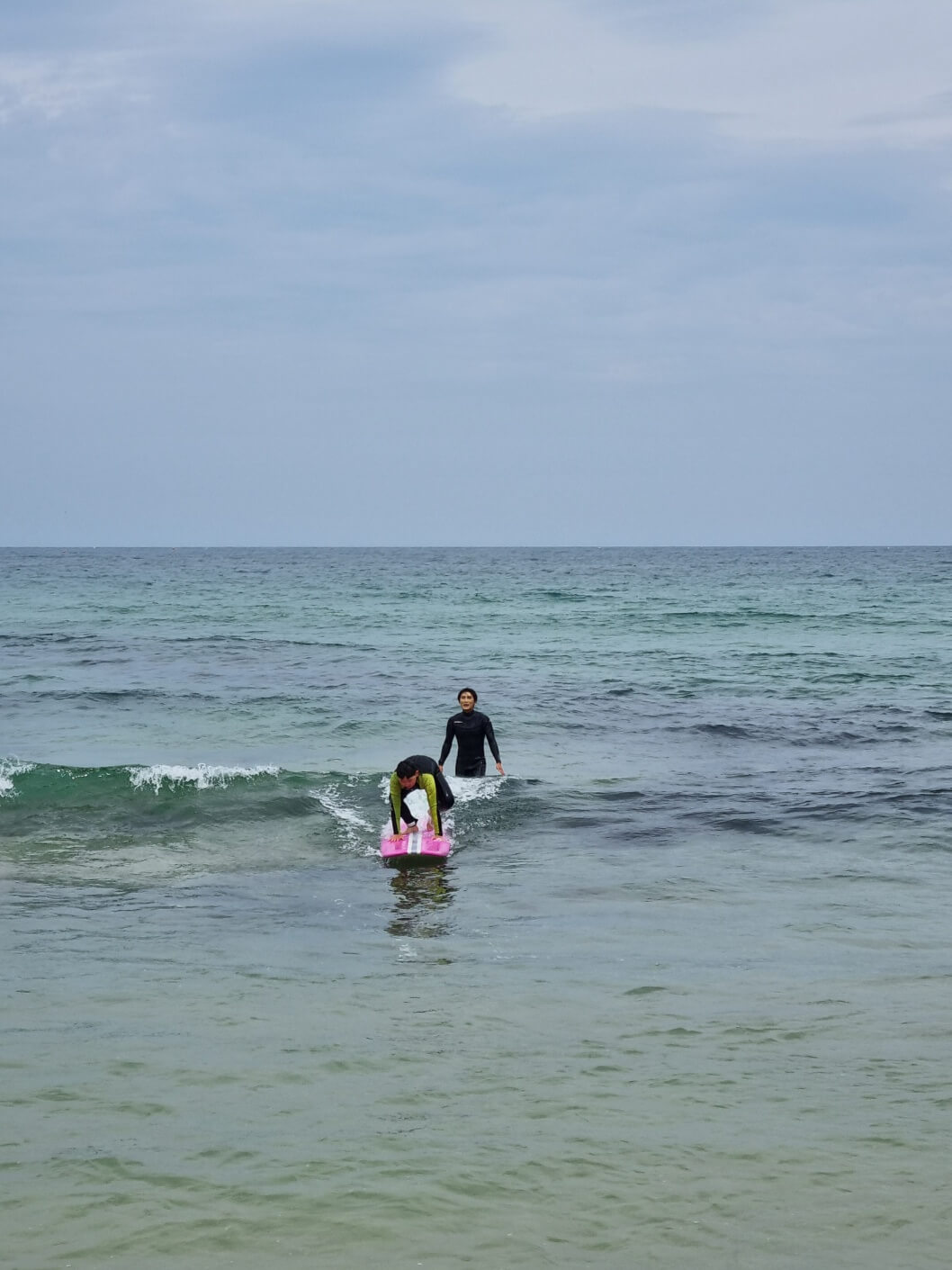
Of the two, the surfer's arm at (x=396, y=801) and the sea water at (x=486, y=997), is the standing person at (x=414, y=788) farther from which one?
the sea water at (x=486, y=997)

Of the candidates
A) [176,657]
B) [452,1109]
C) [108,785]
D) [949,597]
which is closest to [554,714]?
[108,785]

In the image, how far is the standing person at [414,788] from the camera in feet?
42.7

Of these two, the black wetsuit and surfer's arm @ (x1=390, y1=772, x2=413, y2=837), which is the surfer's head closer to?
surfer's arm @ (x1=390, y1=772, x2=413, y2=837)

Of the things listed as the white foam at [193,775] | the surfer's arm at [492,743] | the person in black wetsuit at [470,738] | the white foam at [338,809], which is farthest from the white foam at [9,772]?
the surfer's arm at [492,743]

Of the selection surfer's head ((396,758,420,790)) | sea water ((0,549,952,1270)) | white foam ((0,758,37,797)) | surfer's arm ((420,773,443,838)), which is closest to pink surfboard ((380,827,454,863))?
surfer's arm ((420,773,443,838))

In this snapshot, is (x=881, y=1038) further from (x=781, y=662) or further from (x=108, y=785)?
(x=781, y=662)

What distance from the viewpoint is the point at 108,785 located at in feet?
54.2

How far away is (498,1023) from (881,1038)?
230 centimetres

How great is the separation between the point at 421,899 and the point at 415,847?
1543mm

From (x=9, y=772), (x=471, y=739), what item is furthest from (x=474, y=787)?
(x=9, y=772)

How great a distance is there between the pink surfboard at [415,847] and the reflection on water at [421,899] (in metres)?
0.12

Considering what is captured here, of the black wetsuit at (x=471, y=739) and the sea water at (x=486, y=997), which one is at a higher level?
the black wetsuit at (x=471, y=739)

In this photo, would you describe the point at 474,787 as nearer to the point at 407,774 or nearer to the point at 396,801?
the point at 396,801

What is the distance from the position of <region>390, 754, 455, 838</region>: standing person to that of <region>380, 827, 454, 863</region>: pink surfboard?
0.09m
